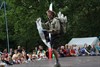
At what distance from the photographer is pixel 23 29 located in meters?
44.2

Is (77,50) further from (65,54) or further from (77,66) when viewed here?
(77,66)

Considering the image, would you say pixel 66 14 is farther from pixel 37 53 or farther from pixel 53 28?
pixel 53 28

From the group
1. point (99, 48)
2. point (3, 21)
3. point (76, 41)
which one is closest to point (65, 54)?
point (99, 48)

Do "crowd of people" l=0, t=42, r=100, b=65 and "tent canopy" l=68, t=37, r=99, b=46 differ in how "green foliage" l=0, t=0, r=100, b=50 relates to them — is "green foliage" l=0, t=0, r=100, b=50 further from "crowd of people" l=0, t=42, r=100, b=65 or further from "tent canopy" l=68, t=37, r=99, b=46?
"crowd of people" l=0, t=42, r=100, b=65

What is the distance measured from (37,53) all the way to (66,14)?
60.3 feet

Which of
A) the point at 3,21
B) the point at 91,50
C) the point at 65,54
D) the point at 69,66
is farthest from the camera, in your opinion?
the point at 3,21

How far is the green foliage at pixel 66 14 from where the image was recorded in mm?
41406

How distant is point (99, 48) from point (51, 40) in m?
15.1

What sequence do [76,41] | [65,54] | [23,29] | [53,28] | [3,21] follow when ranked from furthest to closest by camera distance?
[3,21] → [23,29] → [76,41] → [65,54] → [53,28]

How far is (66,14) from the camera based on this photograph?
136ft

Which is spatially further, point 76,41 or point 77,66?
point 76,41

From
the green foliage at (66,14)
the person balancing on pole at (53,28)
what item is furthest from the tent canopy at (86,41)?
the person balancing on pole at (53,28)

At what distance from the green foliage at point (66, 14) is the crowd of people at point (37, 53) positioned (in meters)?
12.8

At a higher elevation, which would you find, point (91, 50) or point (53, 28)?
point (53, 28)
